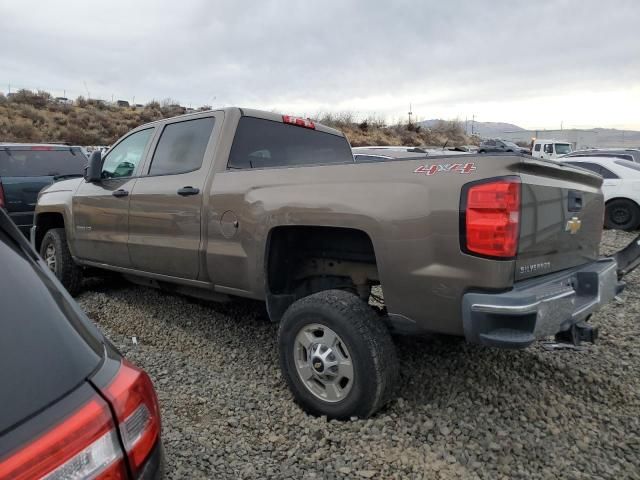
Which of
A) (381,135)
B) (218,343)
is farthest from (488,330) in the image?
(381,135)

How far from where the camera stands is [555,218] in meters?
2.67

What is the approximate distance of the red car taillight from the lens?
97 centimetres

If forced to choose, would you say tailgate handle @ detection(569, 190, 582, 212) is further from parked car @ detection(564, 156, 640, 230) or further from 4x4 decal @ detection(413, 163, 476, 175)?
parked car @ detection(564, 156, 640, 230)

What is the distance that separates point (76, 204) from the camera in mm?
5031

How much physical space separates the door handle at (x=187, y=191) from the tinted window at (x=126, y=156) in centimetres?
98

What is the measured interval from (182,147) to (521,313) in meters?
2.97

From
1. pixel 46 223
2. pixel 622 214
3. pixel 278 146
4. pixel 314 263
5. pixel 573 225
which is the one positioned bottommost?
pixel 622 214

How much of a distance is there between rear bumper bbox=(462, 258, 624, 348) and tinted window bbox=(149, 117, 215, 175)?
2.40 m

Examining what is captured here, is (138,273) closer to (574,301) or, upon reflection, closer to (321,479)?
(321,479)

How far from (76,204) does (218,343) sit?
2.28 metres

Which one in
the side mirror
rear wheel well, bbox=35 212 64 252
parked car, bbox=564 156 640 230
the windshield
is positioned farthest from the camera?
the windshield

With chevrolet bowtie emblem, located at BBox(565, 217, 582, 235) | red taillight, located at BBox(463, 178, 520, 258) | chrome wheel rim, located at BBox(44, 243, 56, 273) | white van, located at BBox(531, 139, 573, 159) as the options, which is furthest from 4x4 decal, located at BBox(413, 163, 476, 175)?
white van, located at BBox(531, 139, 573, 159)

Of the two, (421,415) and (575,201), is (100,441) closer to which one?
(421,415)

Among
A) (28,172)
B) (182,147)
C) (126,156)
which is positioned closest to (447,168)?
(182,147)
